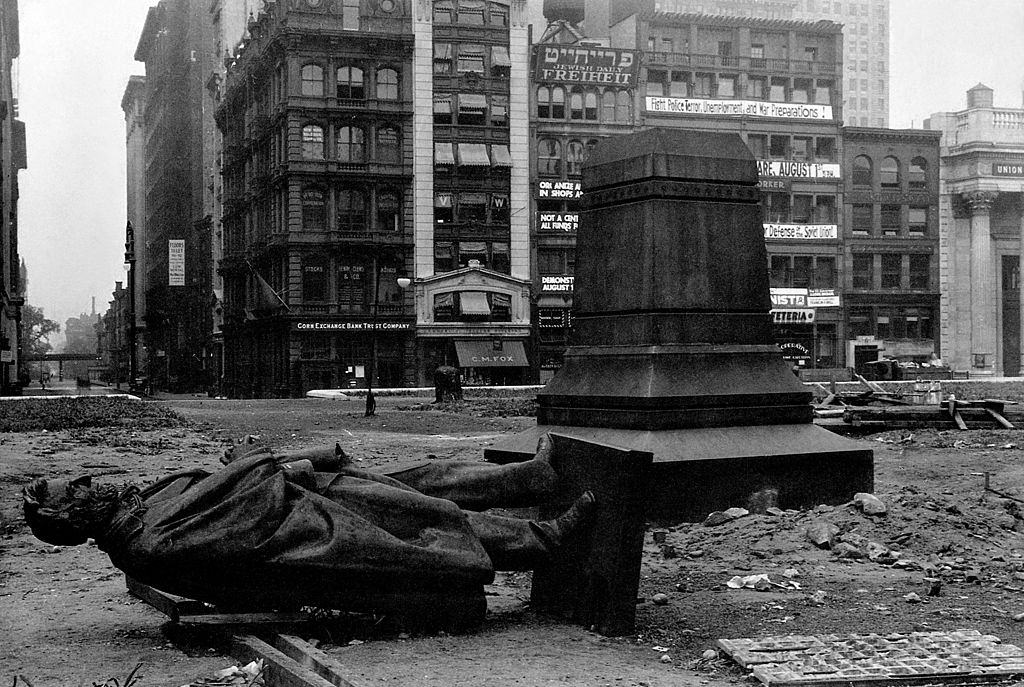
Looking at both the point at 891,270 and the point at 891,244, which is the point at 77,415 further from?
the point at 891,244

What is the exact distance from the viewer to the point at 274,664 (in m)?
4.98

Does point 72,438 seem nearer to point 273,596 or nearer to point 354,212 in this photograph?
point 273,596

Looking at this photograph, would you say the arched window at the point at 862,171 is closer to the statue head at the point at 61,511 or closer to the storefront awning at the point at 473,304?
the storefront awning at the point at 473,304

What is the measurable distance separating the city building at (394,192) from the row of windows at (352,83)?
68 mm

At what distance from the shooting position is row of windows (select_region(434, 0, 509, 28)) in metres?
59.1

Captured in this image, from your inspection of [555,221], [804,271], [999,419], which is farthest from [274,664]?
[804,271]

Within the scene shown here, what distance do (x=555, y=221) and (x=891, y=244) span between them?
813 inches

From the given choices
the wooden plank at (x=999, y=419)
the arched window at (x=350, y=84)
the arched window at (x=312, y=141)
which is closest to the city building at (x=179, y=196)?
the arched window at (x=312, y=141)

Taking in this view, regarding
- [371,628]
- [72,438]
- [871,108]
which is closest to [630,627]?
[371,628]

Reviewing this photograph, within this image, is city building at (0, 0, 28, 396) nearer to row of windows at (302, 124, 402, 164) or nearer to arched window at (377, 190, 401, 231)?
row of windows at (302, 124, 402, 164)

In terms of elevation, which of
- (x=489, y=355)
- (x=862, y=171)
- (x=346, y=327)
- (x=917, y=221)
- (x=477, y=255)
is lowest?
(x=489, y=355)

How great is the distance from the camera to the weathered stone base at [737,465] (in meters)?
9.05

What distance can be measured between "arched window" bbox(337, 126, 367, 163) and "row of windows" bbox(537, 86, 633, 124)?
9368mm

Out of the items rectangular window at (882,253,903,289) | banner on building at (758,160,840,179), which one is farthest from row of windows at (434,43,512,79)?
rectangular window at (882,253,903,289)
